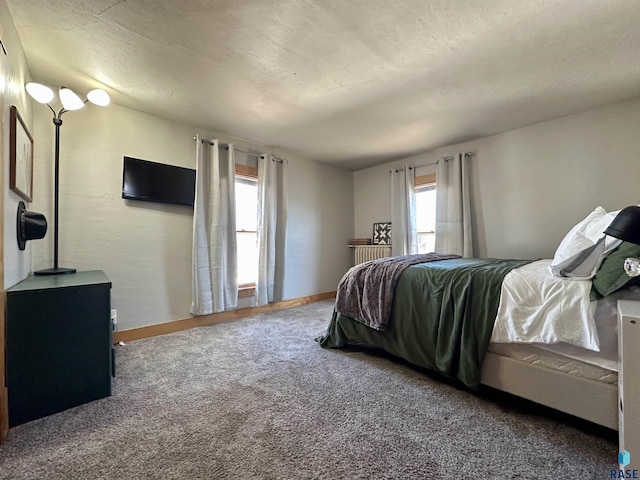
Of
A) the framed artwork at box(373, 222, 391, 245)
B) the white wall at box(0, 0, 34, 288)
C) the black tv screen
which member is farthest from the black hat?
the framed artwork at box(373, 222, 391, 245)

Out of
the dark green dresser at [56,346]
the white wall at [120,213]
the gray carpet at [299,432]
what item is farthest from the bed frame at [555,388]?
the white wall at [120,213]

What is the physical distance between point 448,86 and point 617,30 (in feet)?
3.25

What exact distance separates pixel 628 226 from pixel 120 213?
354 centimetres

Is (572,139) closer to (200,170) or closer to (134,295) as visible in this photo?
(200,170)

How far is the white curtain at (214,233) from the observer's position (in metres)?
3.09

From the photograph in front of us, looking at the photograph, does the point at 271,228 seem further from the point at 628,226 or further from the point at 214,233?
the point at 628,226

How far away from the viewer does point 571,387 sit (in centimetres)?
134

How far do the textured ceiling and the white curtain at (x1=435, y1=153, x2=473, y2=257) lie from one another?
2.25 feet

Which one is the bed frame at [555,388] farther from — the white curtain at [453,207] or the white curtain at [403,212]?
the white curtain at [403,212]

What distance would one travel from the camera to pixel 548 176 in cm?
307

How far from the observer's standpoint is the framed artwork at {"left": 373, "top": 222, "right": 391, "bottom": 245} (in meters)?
4.53

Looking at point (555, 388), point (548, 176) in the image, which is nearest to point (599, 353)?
point (555, 388)

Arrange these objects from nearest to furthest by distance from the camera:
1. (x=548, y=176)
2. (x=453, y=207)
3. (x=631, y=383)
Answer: (x=631, y=383) < (x=548, y=176) < (x=453, y=207)

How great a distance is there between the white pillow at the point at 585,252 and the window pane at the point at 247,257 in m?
3.05
